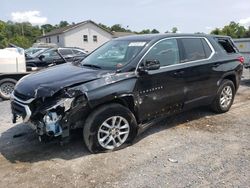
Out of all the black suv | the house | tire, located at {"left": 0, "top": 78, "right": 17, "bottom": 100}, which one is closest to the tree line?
the house

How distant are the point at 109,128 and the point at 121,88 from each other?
24.8 inches

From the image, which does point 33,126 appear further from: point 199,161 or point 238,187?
point 238,187

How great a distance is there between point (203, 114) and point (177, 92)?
1563 mm

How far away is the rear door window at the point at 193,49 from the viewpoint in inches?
226

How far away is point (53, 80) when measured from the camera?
183 inches

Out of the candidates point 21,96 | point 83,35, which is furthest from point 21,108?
point 83,35

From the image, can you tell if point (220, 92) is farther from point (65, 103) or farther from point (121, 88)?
point (65, 103)

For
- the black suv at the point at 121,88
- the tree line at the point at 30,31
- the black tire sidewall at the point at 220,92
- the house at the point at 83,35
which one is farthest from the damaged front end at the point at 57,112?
the house at the point at 83,35

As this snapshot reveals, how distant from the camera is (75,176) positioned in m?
4.06

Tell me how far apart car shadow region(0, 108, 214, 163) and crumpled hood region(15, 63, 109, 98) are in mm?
720

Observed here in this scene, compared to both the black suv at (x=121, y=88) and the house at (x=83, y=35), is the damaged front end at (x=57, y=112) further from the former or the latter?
the house at (x=83, y=35)

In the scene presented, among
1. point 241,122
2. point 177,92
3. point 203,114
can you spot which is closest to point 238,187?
point 177,92

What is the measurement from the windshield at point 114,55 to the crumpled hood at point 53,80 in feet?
0.97

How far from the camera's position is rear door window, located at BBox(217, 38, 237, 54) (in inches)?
266
